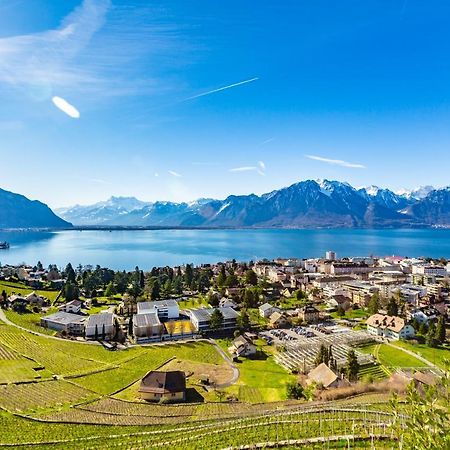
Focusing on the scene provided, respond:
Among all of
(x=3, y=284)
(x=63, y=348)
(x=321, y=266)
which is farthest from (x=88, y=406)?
(x=321, y=266)

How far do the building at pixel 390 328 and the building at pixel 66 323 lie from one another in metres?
28.8

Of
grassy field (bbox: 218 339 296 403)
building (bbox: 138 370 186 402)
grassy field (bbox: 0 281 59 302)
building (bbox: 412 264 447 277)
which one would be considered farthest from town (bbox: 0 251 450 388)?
building (bbox: 138 370 186 402)

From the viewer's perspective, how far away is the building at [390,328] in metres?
34.8

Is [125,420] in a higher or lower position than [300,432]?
lower

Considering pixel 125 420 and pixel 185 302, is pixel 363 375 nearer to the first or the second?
pixel 125 420

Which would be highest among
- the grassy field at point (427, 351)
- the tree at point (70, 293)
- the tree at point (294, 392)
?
the tree at point (70, 293)

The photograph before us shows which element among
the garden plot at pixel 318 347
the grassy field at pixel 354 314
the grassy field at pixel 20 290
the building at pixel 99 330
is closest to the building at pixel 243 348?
the garden plot at pixel 318 347

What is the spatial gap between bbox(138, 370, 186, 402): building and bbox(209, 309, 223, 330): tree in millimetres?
13143

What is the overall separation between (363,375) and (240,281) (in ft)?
128

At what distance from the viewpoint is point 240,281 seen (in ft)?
213

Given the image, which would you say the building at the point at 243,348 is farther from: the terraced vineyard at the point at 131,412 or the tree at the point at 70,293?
the tree at the point at 70,293

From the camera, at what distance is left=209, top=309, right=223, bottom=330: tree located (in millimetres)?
36594

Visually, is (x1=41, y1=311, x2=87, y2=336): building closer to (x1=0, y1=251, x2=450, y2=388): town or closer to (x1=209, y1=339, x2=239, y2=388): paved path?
(x1=0, y1=251, x2=450, y2=388): town

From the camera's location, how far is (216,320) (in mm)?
36562
